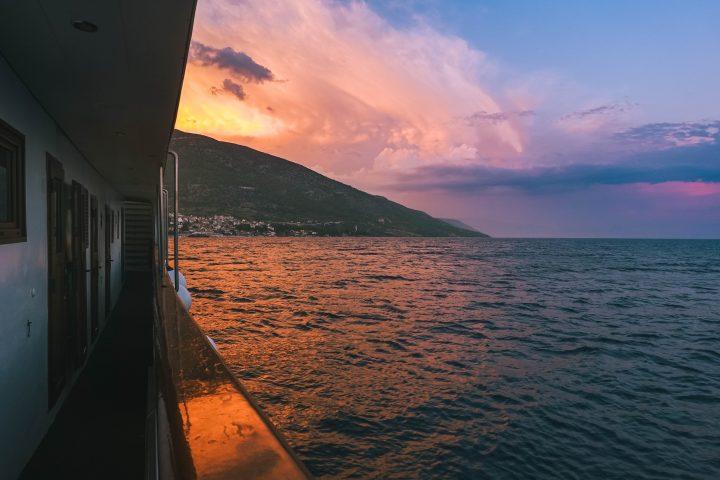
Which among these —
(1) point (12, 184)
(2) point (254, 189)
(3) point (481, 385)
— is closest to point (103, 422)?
(1) point (12, 184)

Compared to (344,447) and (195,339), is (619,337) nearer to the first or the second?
(344,447)

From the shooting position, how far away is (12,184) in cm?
411

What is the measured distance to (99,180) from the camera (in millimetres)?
11109

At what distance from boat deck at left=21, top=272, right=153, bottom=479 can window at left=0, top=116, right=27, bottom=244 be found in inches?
90.7

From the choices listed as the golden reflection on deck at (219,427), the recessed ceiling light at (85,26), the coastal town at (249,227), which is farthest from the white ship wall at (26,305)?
the coastal town at (249,227)

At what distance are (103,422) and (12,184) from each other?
3.09 metres

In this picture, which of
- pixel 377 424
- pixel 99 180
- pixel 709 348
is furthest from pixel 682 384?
pixel 99 180

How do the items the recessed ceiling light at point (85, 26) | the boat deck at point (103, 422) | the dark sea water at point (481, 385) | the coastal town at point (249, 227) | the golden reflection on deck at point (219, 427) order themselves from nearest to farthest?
1. the golden reflection on deck at point (219, 427)
2. the recessed ceiling light at point (85, 26)
3. the boat deck at point (103, 422)
4. the dark sea water at point (481, 385)
5. the coastal town at point (249, 227)

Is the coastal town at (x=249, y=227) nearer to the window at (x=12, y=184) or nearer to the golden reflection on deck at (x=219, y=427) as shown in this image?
the window at (x=12, y=184)

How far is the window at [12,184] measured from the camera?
3824mm

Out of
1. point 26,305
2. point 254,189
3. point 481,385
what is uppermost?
point 254,189

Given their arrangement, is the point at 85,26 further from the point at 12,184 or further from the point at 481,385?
the point at 481,385

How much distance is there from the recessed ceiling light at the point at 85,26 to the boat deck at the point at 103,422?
12.9ft

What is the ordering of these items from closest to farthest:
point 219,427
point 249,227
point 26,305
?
point 219,427
point 26,305
point 249,227
